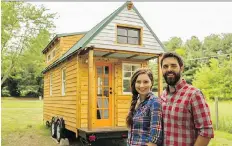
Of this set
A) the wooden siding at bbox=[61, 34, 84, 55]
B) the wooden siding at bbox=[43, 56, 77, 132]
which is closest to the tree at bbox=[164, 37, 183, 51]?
the wooden siding at bbox=[61, 34, 84, 55]

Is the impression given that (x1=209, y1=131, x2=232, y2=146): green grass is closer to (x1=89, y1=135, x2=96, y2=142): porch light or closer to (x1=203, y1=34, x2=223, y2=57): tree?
(x1=89, y1=135, x2=96, y2=142): porch light

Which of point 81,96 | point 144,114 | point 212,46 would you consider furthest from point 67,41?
point 212,46

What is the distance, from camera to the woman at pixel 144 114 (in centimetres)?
233

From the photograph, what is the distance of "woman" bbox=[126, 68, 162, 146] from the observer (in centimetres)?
233

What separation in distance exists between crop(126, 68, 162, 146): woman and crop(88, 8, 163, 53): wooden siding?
5542 mm

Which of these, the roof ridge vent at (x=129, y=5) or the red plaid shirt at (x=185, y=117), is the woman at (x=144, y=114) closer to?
the red plaid shirt at (x=185, y=117)

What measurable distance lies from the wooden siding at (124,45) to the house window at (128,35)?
179 millimetres

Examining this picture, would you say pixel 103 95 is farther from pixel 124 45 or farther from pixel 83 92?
pixel 124 45

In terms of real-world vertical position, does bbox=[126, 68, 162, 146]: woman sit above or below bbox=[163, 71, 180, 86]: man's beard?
below

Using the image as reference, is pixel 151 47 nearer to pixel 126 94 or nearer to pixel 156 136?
pixel 126 94

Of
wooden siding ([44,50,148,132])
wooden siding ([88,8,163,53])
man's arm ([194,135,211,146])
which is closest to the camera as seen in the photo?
man's arm ([194,135,211,146])

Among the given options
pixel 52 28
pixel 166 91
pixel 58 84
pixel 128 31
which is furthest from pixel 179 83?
pixel 52 28

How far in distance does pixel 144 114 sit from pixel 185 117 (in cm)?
44

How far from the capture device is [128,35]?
8.99 meters
